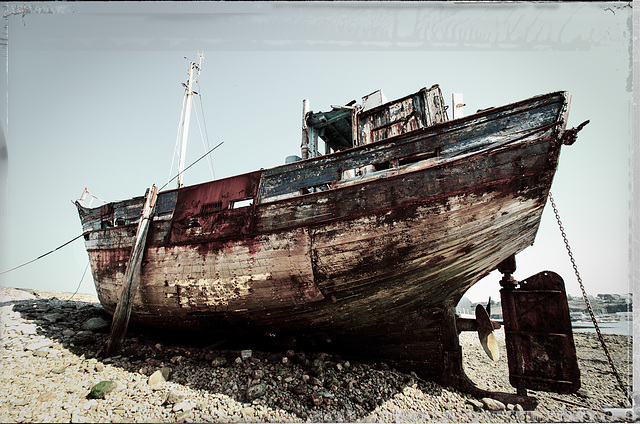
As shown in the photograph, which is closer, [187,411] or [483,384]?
[187,411]

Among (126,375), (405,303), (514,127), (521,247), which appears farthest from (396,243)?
(126,375)

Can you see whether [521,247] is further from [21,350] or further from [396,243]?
[21,350]

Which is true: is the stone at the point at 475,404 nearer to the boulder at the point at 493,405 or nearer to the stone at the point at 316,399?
the boulder at the point at 493,405

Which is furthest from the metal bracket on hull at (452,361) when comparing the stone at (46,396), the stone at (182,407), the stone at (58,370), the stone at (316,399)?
the stone at (58,370)

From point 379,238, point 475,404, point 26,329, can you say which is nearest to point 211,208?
point 379,238

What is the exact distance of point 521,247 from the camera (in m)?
4.67

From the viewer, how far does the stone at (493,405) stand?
12.7 feet

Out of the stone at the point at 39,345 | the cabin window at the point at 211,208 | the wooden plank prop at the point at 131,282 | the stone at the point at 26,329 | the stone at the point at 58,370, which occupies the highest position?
the cabin window at the point at 211,208

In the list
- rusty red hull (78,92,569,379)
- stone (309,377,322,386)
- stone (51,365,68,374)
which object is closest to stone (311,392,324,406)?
stone (309,377,322,386)

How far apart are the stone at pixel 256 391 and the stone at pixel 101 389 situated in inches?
70.1

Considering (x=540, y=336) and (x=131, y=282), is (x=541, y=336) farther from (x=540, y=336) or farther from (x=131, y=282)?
(x=131, y=282)

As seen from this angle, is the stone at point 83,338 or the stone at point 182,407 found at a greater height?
A: the stone at point 83,338

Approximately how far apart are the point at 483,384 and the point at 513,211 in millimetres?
5224

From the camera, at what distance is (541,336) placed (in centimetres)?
402
